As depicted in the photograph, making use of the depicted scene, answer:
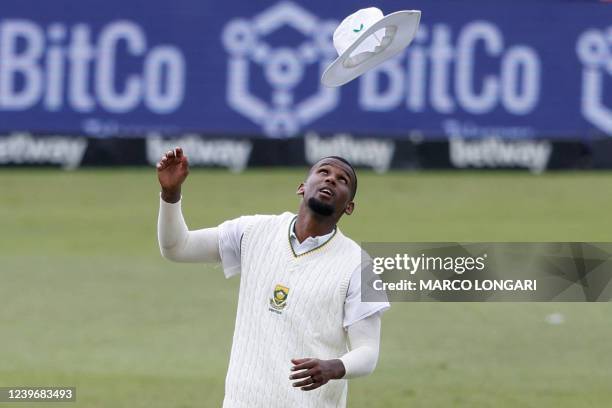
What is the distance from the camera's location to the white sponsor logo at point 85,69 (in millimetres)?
21500

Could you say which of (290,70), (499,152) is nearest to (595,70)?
(499,152)

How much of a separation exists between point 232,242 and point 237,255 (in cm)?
8

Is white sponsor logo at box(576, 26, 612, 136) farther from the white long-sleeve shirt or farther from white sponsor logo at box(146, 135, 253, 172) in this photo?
the white long-sleeve shirt

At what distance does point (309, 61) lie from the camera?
2186cm

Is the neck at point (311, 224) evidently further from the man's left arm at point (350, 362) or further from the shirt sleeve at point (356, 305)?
the man's left arm at point (350, 362)

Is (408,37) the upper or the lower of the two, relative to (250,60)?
lower

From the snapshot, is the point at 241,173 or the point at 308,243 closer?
the point at 308,243

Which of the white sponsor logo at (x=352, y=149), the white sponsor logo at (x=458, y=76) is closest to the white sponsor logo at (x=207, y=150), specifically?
the white sponsor logo at (x=352, y=149)

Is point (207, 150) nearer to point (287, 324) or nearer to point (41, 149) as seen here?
point (41, 149)

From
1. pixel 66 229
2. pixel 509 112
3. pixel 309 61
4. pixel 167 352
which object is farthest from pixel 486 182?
pixel 167 352

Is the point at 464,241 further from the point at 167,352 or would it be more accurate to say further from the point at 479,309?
the point at 167,352

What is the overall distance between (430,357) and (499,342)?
3.04ft

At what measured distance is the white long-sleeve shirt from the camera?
6375 mm

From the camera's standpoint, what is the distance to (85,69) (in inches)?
853
